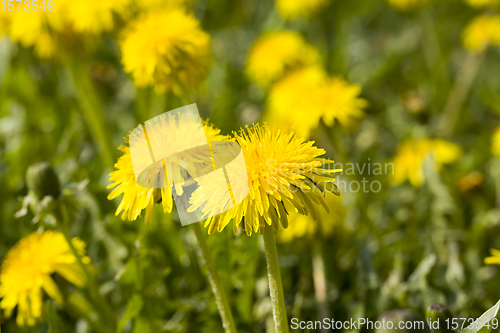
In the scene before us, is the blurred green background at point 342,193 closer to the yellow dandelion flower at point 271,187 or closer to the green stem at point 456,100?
the green stem at point 456,100

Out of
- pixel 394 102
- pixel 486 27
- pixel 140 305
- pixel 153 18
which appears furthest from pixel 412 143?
pixel 140 305

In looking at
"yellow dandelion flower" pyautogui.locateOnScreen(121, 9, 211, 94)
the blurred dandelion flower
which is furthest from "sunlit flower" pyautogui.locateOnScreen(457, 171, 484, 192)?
the blurred dandelion flower

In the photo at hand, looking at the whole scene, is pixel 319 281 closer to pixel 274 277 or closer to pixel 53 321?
pixel 274 277

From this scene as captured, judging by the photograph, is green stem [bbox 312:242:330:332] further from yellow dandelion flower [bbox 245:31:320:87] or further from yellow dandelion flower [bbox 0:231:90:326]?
yellow dandelion flower [bbox 245:31:320:87]

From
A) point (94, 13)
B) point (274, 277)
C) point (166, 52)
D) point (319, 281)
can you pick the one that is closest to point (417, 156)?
point (319, 281)

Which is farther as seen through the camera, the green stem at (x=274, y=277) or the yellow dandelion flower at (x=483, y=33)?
the yellow dandelion flower at (x=483, y=33)

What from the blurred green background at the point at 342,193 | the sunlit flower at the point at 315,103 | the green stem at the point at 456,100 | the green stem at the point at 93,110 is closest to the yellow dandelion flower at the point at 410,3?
the blurred green background at the point at 342,193

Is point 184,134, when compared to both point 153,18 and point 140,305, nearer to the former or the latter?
point 140,305

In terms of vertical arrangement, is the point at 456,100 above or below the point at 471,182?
above
